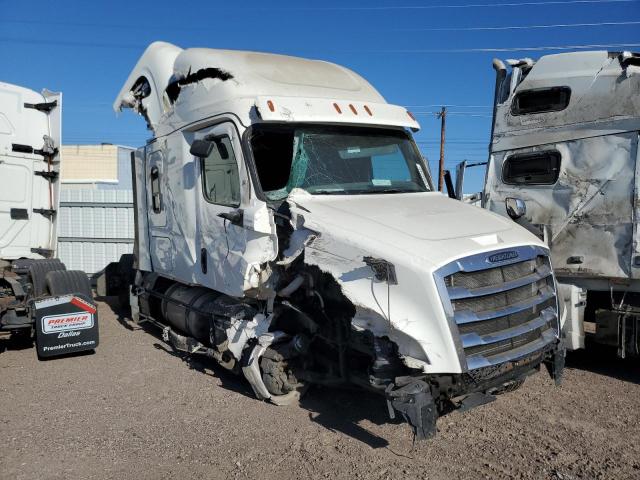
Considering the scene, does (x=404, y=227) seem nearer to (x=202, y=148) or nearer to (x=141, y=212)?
(x=202, y=148)

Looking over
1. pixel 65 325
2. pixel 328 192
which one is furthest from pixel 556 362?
pixel 65 325

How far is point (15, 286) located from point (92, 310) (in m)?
1.32

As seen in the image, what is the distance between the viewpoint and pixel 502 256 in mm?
4547

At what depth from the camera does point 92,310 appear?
7457 mm

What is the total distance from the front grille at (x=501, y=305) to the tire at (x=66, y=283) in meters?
5.44

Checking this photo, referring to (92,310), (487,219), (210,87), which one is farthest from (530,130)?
(92,310)

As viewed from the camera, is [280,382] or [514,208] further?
[514,208]

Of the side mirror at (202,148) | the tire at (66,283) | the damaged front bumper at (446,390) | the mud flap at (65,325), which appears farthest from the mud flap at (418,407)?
the tire at (66,283)

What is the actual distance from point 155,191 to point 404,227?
14.8 feet

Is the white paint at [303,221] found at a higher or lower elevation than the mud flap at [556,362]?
higher

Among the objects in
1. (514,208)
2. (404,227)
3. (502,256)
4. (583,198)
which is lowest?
(502,256)

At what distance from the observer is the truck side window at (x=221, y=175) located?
580cm

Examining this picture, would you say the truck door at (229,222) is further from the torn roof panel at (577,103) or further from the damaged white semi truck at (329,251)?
the torn roof panel at (577,103)

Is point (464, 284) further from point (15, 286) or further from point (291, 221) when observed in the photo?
point (15, 286)
